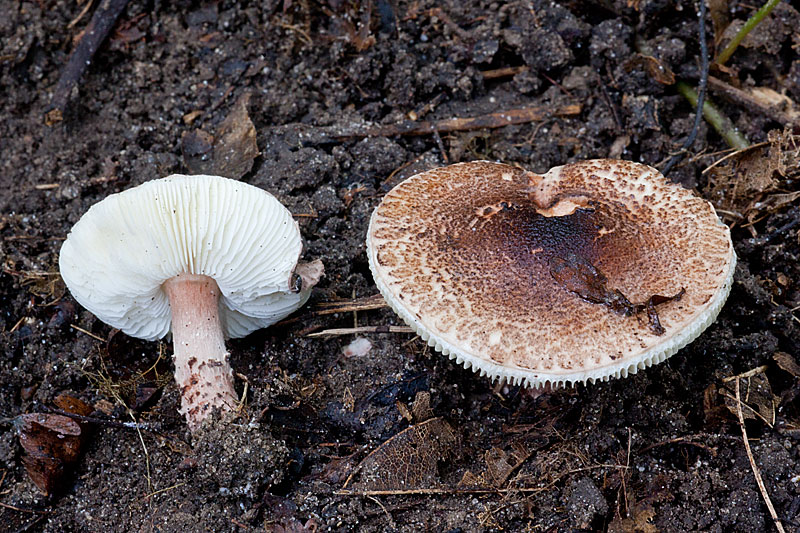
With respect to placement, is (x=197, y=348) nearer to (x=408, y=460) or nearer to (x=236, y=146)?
(x=408, y=460)

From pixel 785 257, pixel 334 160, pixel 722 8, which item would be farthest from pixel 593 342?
pixel 722 8

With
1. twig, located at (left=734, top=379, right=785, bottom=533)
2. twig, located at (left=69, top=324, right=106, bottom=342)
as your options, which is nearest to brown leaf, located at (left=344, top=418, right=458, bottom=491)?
twig, located at (left=734, top=379, right=785, bottom=533)

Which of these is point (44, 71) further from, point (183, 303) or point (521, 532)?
point (521, 532)

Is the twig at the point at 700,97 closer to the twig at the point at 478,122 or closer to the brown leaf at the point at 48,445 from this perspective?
the twig at the point at 478,122

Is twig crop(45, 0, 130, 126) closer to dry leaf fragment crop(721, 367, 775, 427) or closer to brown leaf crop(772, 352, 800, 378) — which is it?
dry leaf fragment crop(721, 367, 775, 427)

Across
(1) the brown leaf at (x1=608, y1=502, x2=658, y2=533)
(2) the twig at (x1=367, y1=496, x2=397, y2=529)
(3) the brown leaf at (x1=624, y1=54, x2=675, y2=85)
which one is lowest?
(2) the twig at (x1=367, y1=496, x2=397, y2=529)

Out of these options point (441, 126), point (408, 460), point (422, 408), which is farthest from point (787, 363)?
point (441, 126)

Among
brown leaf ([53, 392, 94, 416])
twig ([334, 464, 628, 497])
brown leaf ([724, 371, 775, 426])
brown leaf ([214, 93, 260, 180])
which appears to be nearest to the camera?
twig ([334, 464, 628, 497])
